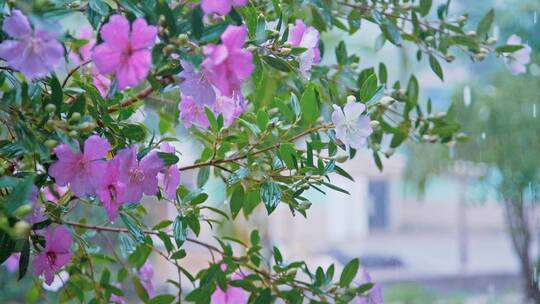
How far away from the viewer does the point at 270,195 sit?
2.24ft

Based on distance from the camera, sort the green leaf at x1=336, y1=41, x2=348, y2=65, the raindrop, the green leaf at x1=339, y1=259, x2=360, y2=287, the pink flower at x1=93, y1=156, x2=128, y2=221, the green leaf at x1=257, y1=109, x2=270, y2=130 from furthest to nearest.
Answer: the raindrop, the green leaf at x1=336, y1=41, x2=348, y2=65, the green leaf at x1=339, y1=259, x2=360, y2=287, the green leaf at x1=257, y1=109, x2=270, y2=130, the pink flower at x1=93, y1=156, x2=128, y2=221

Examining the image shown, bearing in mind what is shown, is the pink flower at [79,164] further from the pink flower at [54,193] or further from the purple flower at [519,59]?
the purple flower at [519,59]

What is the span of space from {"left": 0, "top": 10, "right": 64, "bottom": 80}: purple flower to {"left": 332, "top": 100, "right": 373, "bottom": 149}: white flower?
0.82 feet

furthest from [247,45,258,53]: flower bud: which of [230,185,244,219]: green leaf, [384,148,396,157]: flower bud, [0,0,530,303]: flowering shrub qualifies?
[384,148,396,157]: flower bud

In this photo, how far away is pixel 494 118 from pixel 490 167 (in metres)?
0.24

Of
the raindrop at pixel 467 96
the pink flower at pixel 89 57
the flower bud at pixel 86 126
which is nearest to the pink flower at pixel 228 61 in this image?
the flower bud at pixel 86 126

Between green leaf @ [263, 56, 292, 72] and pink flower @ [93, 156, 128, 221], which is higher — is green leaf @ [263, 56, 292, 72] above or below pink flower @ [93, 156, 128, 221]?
above

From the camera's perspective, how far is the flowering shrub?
0.53m

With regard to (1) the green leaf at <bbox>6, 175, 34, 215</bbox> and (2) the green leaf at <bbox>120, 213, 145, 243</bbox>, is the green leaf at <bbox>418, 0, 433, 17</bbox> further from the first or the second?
(1) the green leaf at <bbox>6, 175, 34, 215</bbox>

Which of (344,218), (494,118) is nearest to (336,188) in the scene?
(494,118)

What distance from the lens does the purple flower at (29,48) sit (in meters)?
0.51

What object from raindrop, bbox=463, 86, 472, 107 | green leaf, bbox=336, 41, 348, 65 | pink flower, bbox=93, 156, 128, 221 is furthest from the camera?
raindrop, bbox=463, 86, 472, 107

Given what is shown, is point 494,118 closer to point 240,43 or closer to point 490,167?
point 490,167

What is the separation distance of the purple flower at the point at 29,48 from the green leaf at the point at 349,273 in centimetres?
46
